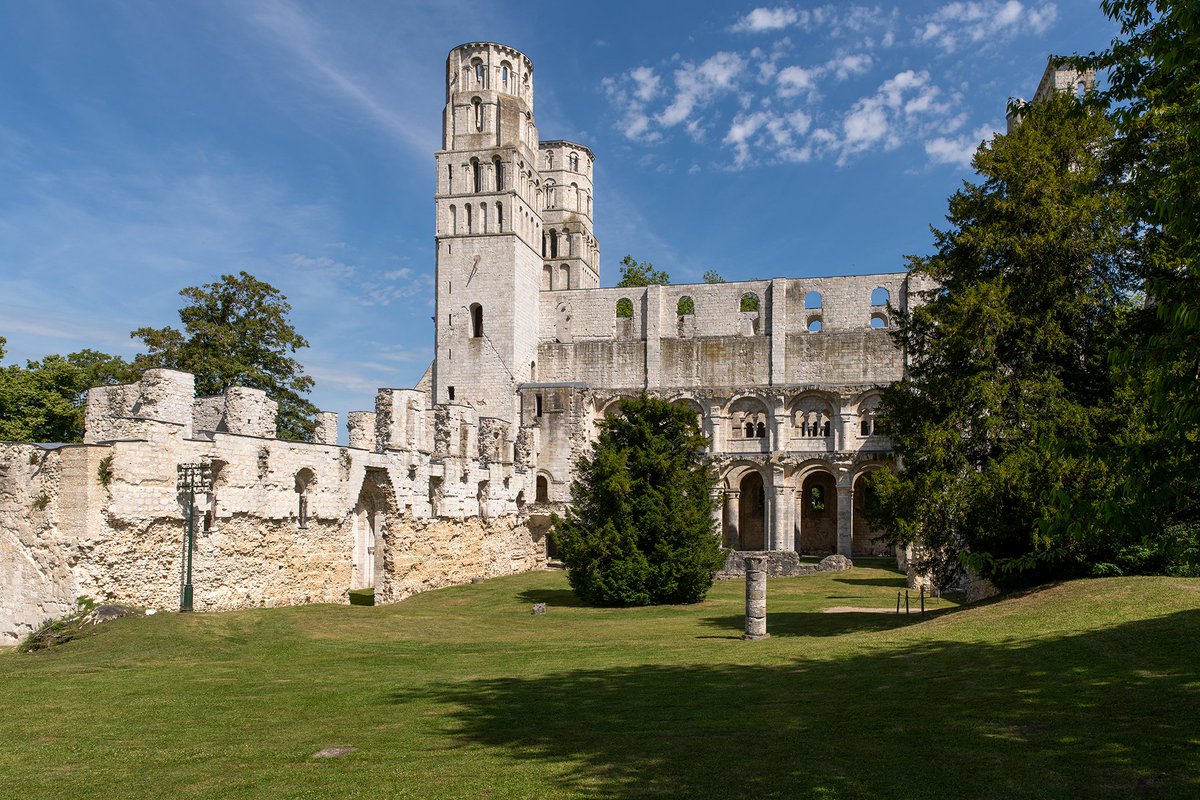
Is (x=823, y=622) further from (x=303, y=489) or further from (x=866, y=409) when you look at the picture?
(x=866, y=409)

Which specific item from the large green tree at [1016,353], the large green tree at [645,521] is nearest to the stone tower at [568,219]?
the large green tree at [645,521]

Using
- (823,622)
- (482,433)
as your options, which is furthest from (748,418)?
(823,622)

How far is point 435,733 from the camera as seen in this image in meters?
9.91

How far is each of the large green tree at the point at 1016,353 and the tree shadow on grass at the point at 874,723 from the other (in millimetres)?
3390

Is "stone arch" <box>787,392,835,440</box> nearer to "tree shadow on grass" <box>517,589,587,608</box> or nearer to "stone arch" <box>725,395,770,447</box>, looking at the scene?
"stone arch" <box>725,395,770,447</box>

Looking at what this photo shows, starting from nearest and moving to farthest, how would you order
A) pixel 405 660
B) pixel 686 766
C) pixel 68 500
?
pixel 686 766
pixel 405 660
pixel 68 500

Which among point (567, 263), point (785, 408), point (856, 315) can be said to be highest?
point (567, 263)

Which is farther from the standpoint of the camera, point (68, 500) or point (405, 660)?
point (68, 500)

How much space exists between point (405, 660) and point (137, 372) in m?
23.3

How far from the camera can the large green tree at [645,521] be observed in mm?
24781

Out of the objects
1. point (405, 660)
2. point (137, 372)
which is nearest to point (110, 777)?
point (405, 660)

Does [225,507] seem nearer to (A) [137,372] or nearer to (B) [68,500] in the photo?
(B) [68,500]

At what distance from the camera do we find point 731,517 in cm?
4450

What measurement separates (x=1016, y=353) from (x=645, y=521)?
1063cm
